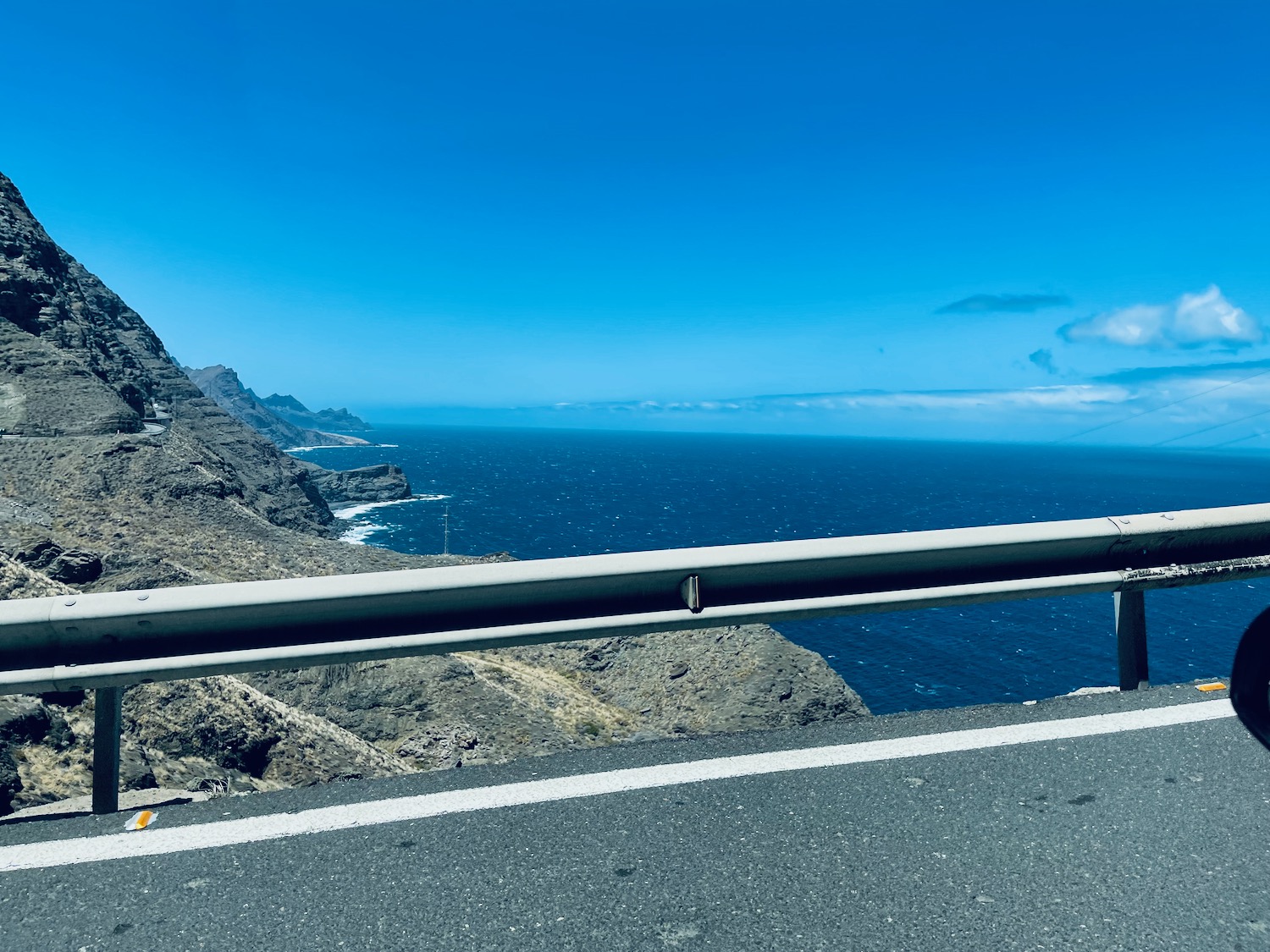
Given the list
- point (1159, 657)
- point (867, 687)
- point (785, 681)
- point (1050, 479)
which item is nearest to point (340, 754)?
point (785, 681)

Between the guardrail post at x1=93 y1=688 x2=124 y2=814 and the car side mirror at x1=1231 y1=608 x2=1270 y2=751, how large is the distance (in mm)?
3655

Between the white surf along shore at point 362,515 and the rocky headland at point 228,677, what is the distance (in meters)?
23.8

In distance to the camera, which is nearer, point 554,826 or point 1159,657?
point 554,826

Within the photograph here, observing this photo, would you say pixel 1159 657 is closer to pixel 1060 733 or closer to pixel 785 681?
pixel 785 681

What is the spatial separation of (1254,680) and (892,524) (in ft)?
292

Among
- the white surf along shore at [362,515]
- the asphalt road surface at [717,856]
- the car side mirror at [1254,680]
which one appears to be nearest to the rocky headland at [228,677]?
the asphalt road surface at [717,856]

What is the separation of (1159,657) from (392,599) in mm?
46098

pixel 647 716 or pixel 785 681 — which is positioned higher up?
pixel 785 681

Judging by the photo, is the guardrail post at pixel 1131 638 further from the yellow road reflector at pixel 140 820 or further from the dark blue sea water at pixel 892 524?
the dark blue sea water at pixel 892 524

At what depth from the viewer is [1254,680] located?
2.13m

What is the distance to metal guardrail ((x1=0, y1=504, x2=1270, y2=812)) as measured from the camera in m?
3.15

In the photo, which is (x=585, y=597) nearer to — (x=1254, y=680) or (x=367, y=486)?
(x=1254, y=680)

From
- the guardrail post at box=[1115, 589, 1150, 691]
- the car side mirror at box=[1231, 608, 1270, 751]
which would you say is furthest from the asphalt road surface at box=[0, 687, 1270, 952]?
the car side mirror at box=[1231, 608, 1270, 751]

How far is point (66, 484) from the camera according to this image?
34281mm
